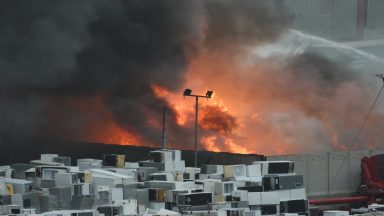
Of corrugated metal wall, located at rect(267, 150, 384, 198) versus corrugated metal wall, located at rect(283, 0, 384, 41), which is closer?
corrugated metal wall, located at rect(267, 150, 384, 198)

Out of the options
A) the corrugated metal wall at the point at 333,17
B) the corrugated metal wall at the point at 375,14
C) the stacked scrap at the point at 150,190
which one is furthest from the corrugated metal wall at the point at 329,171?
the corrugated metal wall at the point at 375,14

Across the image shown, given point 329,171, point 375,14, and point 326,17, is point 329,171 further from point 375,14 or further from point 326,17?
point 375,14

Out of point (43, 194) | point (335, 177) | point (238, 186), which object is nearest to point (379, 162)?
point (335, 177)

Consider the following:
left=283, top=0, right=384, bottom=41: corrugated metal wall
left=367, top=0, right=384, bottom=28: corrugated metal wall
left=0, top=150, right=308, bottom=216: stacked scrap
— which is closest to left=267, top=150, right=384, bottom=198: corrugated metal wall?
left=0, top=150, right=308, bottom=216: stacked scrap

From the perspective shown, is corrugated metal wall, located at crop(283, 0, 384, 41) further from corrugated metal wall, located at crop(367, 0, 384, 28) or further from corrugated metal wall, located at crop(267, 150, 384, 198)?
corrugated metal wall, located at crop(267, 150, 384, 198)

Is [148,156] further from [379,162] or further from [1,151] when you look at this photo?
[379,162]

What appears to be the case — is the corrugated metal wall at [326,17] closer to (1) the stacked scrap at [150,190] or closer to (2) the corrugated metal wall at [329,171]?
(2) the corrugated metal wall at [329,171]

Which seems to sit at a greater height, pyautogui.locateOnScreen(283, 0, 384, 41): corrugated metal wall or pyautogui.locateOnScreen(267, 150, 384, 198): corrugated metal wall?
pyautogui.locateOnScreen(283, 0, 384, 41): corrugated metal wall

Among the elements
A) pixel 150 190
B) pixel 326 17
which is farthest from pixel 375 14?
pixel 150 190

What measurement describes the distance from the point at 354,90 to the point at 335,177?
70.9ft

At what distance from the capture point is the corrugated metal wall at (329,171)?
54.2 m

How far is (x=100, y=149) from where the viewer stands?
5972 cm

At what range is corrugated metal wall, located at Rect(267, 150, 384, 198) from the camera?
54250 mm

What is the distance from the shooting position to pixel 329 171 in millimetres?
56438
